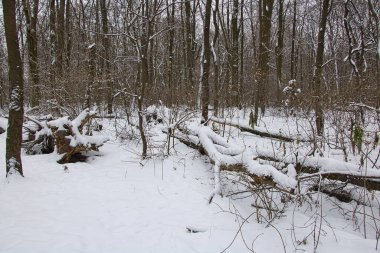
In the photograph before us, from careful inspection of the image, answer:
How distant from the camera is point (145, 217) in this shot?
413cm

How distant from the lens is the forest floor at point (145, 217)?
3400mm

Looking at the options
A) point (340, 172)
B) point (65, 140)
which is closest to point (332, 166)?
point (340, 172)

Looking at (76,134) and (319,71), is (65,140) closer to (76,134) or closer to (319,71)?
(76,134)

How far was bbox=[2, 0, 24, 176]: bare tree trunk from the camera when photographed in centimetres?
496

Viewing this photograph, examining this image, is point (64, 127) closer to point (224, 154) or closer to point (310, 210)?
point (224, 154)

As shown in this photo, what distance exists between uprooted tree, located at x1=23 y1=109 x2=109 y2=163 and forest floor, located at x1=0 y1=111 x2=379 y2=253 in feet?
1.91

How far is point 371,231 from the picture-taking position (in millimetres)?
4016

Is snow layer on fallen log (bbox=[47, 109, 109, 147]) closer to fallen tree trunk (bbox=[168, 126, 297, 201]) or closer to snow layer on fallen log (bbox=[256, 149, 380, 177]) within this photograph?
fallen tree trunk (bbox=[168, 126, 297, 201])

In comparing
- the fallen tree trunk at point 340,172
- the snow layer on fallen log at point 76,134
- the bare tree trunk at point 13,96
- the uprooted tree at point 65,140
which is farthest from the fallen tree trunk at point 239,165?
the bare tree trunk at point 13,96

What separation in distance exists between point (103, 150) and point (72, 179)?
1.97 meters

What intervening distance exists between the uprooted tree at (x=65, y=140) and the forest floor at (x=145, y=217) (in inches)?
23.0

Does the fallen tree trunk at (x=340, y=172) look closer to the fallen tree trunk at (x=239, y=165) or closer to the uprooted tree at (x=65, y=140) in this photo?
the fallen tree trunk at (x=239, y=165)

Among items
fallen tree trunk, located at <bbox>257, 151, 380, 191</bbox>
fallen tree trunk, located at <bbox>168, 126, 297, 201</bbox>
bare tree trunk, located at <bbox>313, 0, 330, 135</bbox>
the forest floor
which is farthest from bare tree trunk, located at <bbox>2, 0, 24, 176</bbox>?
bare tree trunk, located at <bbox>313, 0, 330, 135</bbox>

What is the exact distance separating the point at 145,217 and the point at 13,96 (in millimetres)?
2922
